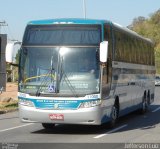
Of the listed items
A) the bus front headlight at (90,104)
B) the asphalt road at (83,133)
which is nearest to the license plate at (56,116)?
the asphalt road at (83,133)

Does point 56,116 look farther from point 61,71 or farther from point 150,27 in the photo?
point 150,27

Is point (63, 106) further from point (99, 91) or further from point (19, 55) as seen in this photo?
point (19, 55)

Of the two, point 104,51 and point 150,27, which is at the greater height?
point 150,27

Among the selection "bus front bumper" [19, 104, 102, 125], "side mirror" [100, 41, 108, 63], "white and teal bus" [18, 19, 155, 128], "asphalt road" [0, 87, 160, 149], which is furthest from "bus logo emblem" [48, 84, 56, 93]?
"side mirror" [100, 41, 108, 63]

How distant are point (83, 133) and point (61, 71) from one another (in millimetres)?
1999

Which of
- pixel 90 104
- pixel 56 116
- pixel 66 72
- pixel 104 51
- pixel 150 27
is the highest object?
pixel 150 27

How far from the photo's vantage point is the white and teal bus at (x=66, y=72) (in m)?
14.1

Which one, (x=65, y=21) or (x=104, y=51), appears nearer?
(x=104, y=51)

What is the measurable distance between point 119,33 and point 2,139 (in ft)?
18.9

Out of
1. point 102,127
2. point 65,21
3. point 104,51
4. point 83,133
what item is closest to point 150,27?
point 102,127

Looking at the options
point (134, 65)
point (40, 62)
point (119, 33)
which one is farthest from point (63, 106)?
point (134, 65)

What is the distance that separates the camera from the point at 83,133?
14945mm

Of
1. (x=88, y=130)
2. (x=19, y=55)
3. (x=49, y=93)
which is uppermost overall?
(x=19, y=55)

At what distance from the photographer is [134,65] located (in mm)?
19656
